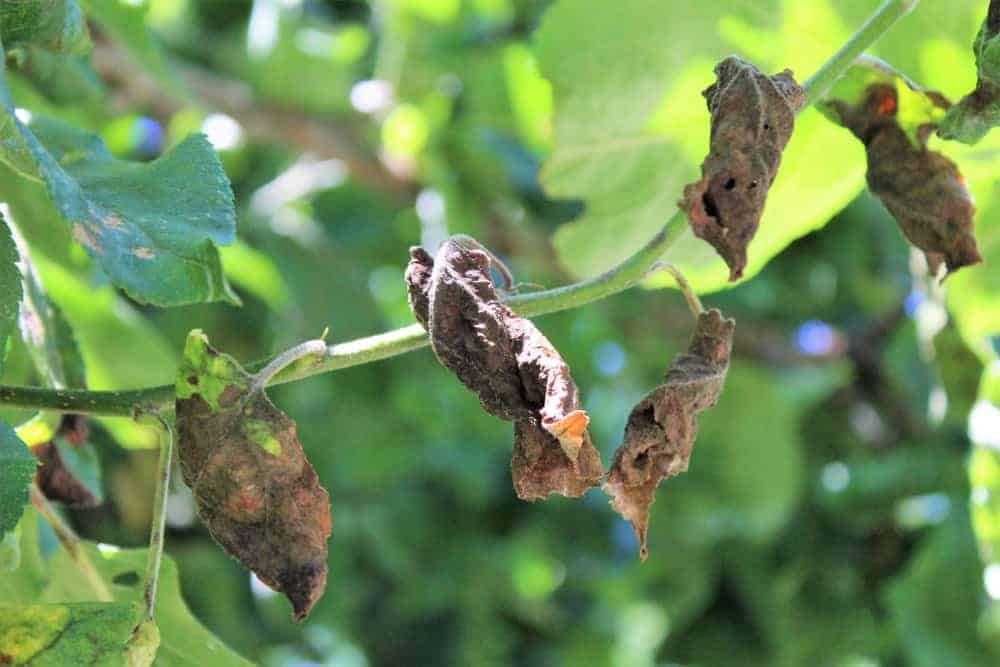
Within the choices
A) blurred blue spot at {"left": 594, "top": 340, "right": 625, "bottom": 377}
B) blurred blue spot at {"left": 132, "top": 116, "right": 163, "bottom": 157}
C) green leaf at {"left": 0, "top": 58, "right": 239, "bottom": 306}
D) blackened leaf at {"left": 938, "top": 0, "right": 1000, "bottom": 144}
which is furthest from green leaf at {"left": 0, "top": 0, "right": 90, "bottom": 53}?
blurred blue spot at {"left": 594, "top": 340, "right": 625, "bottom": 377}

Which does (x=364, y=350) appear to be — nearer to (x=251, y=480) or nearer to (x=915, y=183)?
(x=251, y=480)

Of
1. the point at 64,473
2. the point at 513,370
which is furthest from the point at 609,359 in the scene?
the point at 513,370

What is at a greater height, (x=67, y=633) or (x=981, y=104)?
(x=981, y=104)

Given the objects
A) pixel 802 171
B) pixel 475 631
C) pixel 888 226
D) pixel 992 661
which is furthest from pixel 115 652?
pixel 475 631

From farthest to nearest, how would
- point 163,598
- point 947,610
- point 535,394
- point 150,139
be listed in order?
point 150,139 < point 947,610 < point 163,598 < point 535,394

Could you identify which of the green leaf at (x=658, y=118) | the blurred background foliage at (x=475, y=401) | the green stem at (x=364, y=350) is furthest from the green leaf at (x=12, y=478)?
the blurred background foliage at (x=475, y=401)

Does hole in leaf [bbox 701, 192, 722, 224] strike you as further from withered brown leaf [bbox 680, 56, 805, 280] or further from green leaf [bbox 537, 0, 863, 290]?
green leaf [bbox 537, 0, 863, 290]
